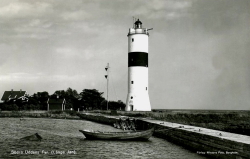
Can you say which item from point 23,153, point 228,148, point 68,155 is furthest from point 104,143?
point 228,148

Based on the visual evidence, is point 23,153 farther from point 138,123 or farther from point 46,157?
point 138,123

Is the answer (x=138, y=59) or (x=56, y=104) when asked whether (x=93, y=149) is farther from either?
(x=56, y=104)

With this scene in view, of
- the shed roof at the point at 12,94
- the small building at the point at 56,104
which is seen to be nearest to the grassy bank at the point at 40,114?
the small building at the point at 56,104

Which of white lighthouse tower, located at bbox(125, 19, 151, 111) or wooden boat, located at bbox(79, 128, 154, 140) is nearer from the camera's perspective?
wooden boat, located at bbox(79, 128, 154, 140)

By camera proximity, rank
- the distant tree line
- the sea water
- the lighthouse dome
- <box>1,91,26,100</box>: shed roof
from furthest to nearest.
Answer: <box>1,91,26,100</box>: shed roof, the distant tree line, the lighthouse dome, the sea water

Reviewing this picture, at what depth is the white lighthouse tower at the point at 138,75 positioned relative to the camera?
4019 centimetres

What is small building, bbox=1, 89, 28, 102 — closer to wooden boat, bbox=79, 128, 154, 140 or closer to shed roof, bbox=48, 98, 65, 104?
shed roof, bbox=48, 98, 65, 104

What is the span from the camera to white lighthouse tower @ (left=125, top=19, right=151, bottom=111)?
40.2 m

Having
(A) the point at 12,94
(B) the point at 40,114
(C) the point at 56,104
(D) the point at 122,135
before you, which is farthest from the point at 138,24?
(A) the point at 12,94

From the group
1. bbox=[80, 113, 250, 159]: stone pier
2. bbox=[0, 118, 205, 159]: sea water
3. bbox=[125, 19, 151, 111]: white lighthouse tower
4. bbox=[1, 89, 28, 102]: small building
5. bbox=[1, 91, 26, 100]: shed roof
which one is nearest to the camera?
bbox=[80, 113, 250, 159]: stone pier

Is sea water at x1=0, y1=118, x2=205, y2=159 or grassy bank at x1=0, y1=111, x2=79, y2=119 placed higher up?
grassy bank at x1=0, y1=111, x2=79, y2=119

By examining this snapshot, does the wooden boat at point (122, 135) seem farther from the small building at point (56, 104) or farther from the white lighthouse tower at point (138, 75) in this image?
the small building at point (56, 104)

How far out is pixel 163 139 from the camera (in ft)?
75.2

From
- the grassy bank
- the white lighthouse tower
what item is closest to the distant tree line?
the grassy bank
